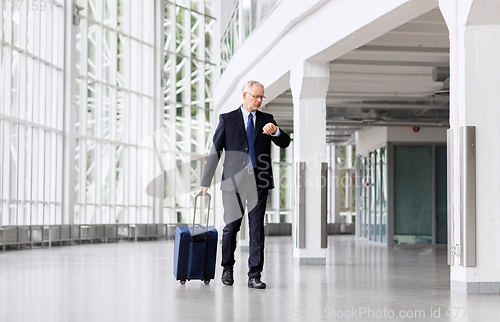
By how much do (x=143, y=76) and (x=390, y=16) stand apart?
1906 cm

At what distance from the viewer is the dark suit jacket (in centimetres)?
635

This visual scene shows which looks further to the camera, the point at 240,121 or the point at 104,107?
the point at 104,107

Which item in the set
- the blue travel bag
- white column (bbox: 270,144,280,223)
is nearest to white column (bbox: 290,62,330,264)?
the blue travel bag

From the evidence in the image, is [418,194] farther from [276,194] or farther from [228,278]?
[228,278]

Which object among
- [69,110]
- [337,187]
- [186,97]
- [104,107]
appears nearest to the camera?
[69,110]

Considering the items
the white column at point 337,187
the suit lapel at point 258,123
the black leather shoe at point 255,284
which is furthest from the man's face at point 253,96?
the white column at point 337,187

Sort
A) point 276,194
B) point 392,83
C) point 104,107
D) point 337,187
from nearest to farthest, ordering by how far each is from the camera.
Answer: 1. point 392,83
2. point 104,107
3. point 276,194
4. point 337,187

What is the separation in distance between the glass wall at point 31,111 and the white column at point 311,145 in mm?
9333

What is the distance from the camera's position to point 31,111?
61.8 ft

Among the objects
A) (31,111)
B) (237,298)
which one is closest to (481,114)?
(237,298)

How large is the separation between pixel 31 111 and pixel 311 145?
1086cm

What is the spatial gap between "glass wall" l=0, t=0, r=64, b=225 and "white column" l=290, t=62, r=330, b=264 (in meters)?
9.33

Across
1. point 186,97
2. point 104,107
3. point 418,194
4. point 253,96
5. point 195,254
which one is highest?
point 186,97

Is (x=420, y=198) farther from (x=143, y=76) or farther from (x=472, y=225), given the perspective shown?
(x=472, y=225)
